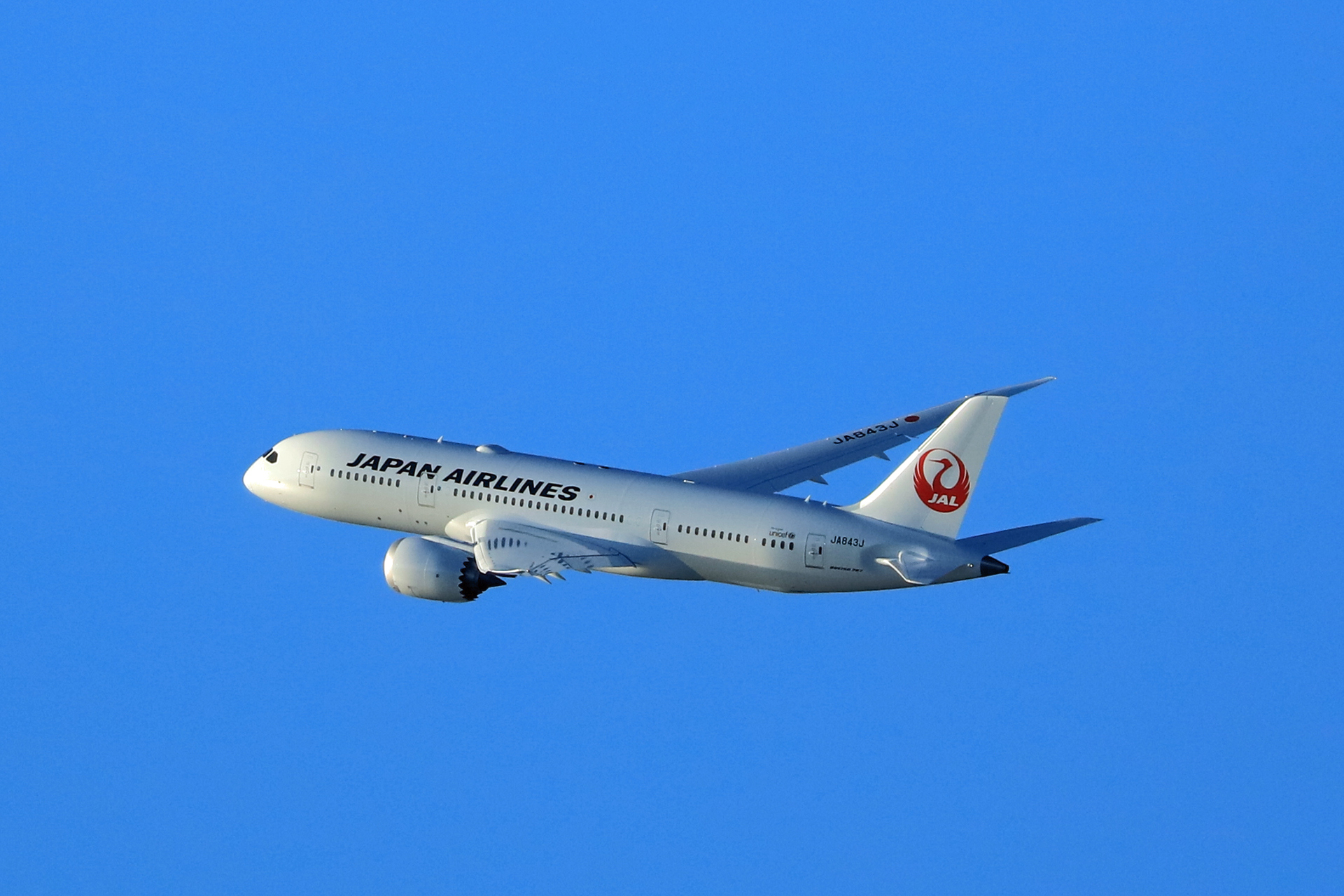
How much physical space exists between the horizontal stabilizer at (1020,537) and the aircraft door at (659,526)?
9.77m

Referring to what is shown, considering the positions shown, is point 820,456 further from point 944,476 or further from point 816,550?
point 944,476

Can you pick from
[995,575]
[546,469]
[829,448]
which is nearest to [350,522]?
[546,469]

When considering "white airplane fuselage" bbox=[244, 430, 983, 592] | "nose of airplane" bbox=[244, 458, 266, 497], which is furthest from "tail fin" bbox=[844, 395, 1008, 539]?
"nose of airplane" bbox=[244, 458, 266, 497]

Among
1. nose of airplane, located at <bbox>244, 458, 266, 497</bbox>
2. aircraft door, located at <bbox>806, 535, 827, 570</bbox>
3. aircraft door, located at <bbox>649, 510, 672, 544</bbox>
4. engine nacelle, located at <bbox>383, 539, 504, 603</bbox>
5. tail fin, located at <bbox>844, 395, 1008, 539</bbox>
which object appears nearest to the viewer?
tail fin, located at <bbox>844, 395, 1008, 539</bbox>

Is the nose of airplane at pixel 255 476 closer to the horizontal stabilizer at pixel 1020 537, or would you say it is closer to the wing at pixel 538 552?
the wing at pixel 538 552

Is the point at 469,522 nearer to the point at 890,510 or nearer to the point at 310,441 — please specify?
the point at 310,441

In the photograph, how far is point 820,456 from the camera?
77188 mm

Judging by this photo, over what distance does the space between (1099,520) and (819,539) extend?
345 inches

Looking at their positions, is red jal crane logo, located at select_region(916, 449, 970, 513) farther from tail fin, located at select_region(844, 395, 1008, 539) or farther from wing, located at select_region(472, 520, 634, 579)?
wing, located at select_region(472, 520, 634, 579)

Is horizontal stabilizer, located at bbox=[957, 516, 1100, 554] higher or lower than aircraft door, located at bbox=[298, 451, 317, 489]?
lower

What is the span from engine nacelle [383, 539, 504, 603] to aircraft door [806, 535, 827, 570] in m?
10.5

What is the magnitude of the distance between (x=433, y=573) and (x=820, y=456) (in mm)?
15979

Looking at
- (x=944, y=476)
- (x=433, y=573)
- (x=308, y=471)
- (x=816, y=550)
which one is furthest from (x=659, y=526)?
(x=308, y=471)

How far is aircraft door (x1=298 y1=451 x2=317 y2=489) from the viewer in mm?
75688
